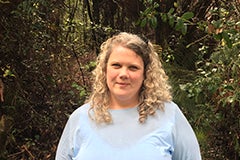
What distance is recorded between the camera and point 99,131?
2373 millimetres

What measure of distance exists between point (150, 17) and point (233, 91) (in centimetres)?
96

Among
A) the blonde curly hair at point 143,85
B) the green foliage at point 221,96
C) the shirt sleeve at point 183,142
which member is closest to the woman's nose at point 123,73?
the blonde curly hair at point 143,85

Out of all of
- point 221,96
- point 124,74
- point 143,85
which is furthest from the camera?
point 221,96

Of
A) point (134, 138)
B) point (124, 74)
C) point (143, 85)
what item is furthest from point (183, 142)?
point (124, 74)

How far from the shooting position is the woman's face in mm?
2330

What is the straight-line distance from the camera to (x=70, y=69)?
588cm

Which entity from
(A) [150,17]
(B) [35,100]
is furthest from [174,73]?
(B) [35,100]

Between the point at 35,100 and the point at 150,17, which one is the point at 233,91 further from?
the point at 35,100

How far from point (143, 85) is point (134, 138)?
310 mm

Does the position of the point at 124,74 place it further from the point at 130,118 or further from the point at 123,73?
the point at 130,118

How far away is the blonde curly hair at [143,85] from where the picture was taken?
7.84 ft

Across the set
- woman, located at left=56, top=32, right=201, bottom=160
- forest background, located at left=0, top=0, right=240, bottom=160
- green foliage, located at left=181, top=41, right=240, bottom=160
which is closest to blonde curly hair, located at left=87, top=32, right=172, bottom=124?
woman, located at left=56, top=32, right=201, bottom=160

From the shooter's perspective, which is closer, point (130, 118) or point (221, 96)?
point (130, 118)

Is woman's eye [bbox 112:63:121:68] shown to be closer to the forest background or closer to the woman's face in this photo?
the woman's face
